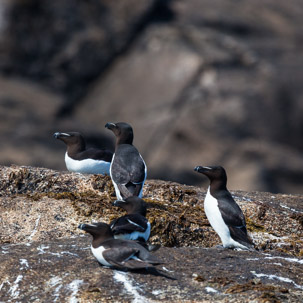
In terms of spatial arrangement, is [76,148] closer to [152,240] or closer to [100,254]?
[152,240]

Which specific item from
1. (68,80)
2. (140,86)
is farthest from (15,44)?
(140,86)

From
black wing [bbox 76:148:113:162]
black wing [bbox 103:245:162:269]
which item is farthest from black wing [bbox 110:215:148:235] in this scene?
black wing [bbox 76:148:113:162]

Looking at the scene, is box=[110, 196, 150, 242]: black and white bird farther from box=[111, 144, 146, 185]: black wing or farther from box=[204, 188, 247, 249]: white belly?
box=[111, 144, 146, 185]: black wing

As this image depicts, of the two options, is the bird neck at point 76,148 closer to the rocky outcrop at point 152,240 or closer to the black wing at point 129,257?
the rocky outcrop at point 152,240

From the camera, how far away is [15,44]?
107 feet

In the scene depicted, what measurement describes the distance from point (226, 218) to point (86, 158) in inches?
136

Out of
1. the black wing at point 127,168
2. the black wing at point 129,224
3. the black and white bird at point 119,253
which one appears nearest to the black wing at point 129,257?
the black and white bird at point 119,253

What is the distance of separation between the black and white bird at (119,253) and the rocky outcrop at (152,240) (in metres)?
0.13

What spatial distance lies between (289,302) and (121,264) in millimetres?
1693

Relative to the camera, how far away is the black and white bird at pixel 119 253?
8.11 m

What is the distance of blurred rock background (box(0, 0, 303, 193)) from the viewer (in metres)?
28.1

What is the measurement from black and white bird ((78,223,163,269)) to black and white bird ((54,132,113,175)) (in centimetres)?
396

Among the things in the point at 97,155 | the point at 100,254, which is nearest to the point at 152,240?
the point at 100,254

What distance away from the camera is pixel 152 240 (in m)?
10.3
